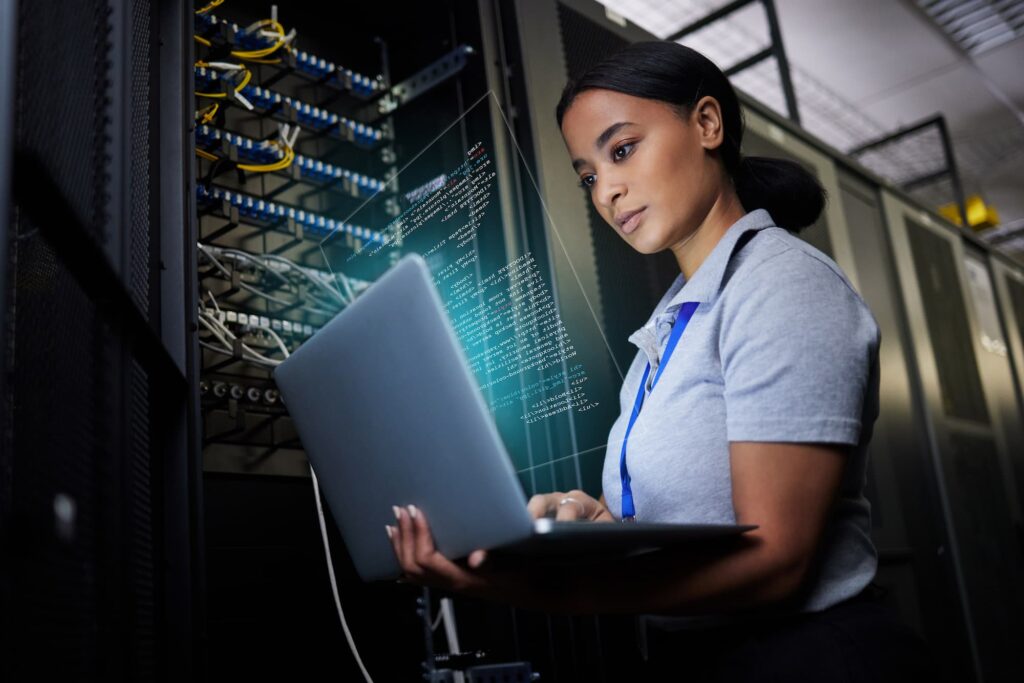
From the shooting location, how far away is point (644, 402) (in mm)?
1065

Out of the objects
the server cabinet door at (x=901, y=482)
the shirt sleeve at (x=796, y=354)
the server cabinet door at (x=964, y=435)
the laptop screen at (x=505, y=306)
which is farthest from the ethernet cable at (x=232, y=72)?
the server cabinet door at (x=964, y=435)

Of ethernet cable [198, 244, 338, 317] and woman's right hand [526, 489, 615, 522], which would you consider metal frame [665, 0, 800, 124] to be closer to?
ethernet cable [198, 244, 338, 317]

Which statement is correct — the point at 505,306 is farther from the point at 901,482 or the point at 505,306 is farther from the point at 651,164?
the point at 901,482

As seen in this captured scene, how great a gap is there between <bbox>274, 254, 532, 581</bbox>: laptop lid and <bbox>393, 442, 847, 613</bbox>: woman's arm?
5 cm

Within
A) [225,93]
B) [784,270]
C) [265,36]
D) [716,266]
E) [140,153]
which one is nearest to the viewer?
[784,270]

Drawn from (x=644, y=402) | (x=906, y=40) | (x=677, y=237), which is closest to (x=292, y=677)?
(x=644, y=402)

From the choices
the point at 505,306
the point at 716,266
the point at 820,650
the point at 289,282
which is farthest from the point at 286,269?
the point at 820,650

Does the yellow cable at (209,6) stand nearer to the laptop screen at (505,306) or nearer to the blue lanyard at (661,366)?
the laptop screen at (505,306)

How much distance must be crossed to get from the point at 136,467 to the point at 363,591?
0.74 m

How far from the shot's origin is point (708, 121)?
1154 mm

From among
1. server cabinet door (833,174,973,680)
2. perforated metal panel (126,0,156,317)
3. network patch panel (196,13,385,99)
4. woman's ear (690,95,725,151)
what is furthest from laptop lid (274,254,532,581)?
server cabinet door (833,174,973,680)

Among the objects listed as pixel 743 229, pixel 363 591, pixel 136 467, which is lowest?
pixel 363 591

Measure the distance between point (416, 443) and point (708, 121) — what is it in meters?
0.61

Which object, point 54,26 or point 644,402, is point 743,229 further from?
point 54,26
